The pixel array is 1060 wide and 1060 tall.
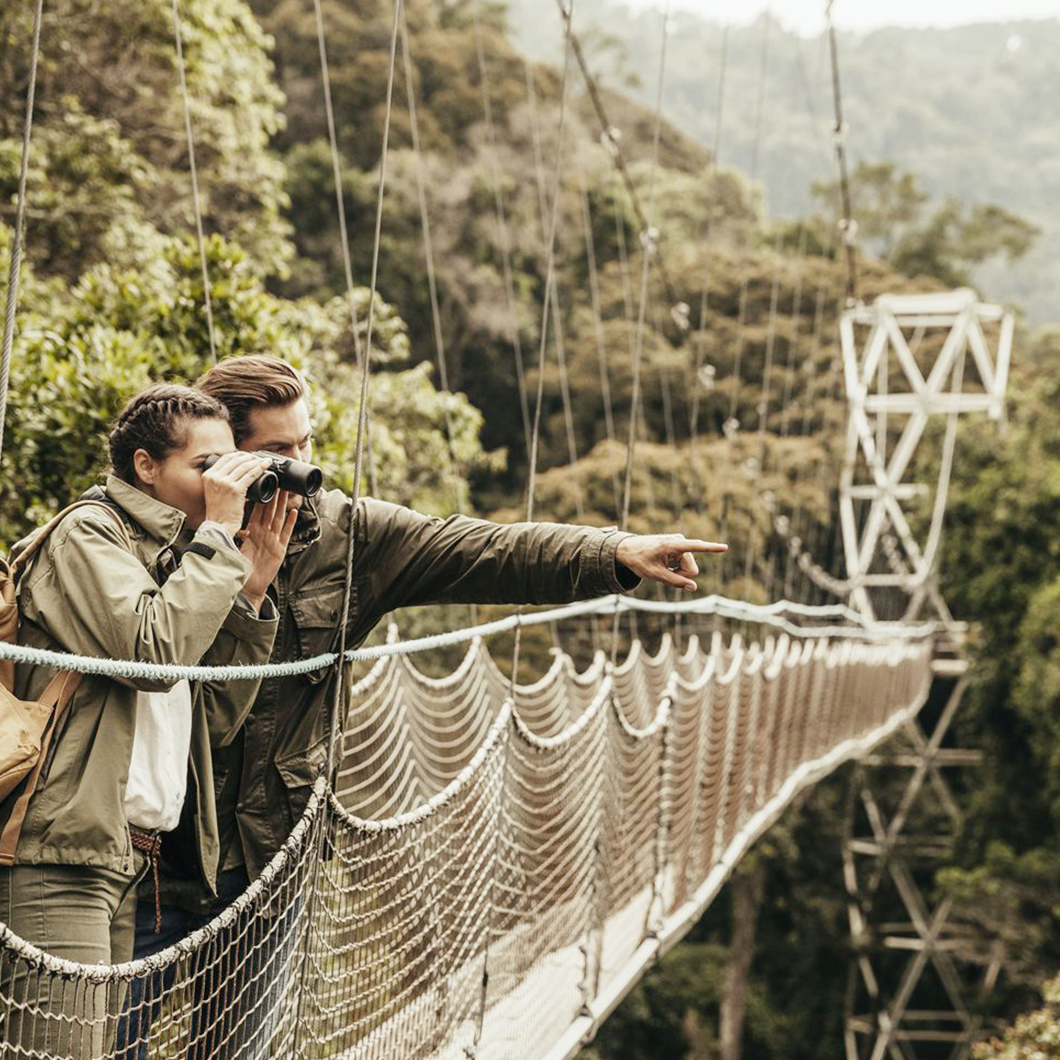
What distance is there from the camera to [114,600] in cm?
100

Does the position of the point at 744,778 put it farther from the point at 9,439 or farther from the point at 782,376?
the point at 782,376

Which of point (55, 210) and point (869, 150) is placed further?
point (869, 150)

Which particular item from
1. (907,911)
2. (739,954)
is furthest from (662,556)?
(907,911)

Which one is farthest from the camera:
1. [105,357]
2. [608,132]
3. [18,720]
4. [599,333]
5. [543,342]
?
[599,333]

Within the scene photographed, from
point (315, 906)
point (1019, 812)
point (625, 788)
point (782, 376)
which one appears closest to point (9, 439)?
point (625, 788)

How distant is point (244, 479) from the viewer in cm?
109

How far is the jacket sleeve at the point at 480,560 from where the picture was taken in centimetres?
126

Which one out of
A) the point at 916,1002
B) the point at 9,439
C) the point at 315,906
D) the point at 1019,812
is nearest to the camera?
the point at 315,906

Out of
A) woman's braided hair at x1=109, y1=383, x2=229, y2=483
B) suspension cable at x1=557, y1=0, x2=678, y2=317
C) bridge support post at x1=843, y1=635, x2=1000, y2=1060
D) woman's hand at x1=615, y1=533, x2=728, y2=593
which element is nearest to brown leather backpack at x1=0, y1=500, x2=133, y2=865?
woman's braided hair at x1=109, y1=383, x2=229, y2=483

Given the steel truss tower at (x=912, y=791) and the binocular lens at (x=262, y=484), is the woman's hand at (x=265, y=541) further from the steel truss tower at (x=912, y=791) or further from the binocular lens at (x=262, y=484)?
the steel truss tower at (x=912, y=791)

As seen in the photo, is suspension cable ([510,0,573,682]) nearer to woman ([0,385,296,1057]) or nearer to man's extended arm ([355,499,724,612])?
man's extended arm ([355,499,724,612])

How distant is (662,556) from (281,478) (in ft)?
1.01

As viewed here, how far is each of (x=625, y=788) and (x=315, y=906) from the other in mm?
1539

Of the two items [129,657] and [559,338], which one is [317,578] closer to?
[129,657]
